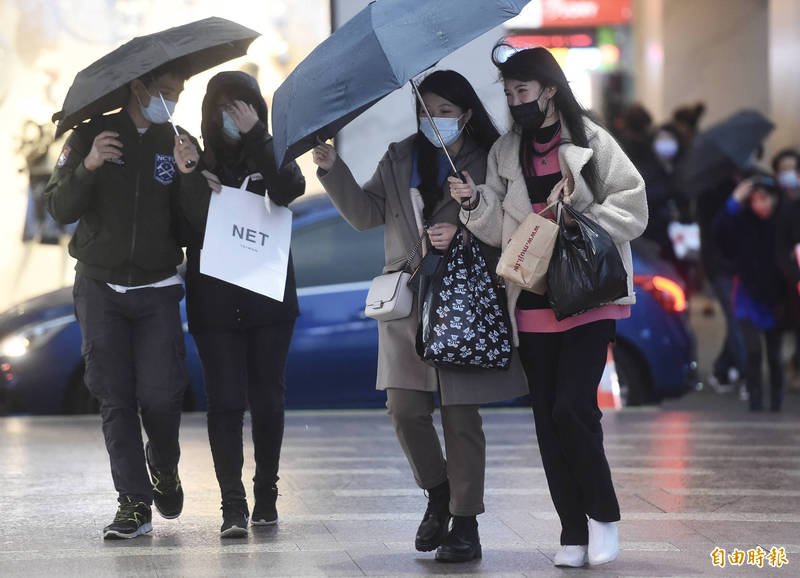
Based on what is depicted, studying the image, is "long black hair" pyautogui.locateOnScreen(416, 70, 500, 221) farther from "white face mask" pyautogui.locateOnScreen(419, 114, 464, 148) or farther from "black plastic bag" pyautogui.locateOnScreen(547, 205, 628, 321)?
"black plastic bag" pyautogui.locateOnScreen(547, 205, 628, 321)

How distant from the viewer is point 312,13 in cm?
1233

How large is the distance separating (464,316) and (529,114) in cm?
74

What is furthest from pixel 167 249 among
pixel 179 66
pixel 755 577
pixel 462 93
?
pixel 755 577

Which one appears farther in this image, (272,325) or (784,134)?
(784,134)

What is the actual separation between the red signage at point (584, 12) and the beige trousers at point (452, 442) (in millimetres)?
22944

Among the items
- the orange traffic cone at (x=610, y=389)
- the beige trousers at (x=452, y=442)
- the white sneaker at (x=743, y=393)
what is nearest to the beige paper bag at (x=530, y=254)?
the beige trousers at (x=452, y=442)

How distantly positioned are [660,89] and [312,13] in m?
13.1

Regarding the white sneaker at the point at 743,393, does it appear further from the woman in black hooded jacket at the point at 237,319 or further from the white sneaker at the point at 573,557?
the white sneaker at the point at 573,557

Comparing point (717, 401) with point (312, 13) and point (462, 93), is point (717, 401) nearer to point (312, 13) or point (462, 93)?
point (312, 13)

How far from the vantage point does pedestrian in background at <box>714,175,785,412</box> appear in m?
10.1

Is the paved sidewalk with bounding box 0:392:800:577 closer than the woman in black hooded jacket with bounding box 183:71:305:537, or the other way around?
the paved sidewalk with bounding box 0:392:800:577

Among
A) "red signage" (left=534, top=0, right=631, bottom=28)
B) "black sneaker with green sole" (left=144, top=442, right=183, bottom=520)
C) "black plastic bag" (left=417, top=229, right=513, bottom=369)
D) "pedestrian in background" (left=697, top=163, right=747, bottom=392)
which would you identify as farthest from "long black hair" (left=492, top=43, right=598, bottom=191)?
"red signage" (left=534, top=0, right=631, bottom=28)

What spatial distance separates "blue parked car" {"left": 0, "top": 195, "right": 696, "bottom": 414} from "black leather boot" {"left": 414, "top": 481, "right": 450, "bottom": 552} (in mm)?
3644

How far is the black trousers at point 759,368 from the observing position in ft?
33.4
